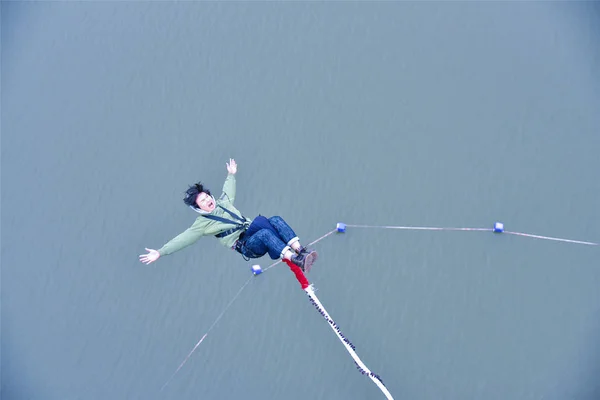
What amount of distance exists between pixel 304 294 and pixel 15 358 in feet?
6.64

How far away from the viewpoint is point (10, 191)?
4645 mm

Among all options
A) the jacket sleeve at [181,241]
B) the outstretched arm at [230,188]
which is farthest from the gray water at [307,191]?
the jacket sleeve at [181,241]

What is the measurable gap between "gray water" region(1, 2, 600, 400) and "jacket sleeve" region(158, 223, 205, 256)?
73cm

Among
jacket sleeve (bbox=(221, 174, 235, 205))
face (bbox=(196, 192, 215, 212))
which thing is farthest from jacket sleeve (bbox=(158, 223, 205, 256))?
jacket sleeve (bbox=(221, 174, 235, 205))

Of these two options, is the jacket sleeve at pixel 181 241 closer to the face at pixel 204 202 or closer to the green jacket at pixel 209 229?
the green jacket at pixel 209 229

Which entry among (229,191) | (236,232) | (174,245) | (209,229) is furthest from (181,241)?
(229,191)

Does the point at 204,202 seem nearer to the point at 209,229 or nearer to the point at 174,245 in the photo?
the point at 209,229

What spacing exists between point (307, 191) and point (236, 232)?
2.70ft

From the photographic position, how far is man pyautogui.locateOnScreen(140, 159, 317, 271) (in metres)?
A: 3.44

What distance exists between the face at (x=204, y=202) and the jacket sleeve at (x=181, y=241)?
11cm

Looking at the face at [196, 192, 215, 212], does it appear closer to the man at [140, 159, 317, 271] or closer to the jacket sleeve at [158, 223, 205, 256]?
the man at [140, 159, 317, 271]

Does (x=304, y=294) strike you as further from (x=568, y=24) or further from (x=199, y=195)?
(x=568, y=24)

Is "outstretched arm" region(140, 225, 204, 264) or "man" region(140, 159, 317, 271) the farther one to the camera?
"man" region(140, 159, 317, 271)

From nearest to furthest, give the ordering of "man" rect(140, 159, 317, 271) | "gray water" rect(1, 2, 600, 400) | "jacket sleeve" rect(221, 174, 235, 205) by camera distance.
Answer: "man" rect(140, 159, 317, 271) < "jacket sleeve" rect(221, 174, 235, 205) < "gray water" rect(1, 2, 600, 400)
